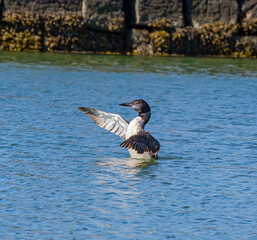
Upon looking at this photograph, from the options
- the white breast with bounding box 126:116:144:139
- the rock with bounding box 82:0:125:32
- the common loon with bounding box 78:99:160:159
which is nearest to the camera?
the common loon with bounding box 78:99:160:159

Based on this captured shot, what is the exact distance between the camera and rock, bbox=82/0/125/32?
34812 mm

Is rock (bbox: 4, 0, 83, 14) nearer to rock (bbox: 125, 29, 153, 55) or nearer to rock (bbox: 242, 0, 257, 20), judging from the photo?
rock (bbox: 125, 29, 153, 55)

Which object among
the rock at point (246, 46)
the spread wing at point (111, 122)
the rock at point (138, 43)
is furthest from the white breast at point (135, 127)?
the rock at point (246, 46)

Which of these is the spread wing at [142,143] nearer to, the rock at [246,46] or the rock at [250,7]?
the rock at [246,46]

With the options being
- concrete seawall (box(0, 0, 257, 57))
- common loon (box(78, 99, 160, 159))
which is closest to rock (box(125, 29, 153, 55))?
concrete seawall (box(0, 0, 257, 57))

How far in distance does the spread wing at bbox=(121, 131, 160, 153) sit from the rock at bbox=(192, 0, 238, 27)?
2588 cm

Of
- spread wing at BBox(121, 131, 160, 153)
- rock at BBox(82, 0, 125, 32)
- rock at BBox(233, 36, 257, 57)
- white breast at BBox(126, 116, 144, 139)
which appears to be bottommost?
spread wing at BBox(121, 131, 160, 153)

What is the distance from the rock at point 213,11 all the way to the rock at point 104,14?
167 inches

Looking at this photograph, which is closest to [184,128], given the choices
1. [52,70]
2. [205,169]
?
[205,169]

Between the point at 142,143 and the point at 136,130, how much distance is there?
1.69 feet

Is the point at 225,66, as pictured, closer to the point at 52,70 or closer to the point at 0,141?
the point at 52,70

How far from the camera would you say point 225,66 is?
31188mm

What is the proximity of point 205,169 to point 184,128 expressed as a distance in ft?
12.3

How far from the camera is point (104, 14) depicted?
34.9m
